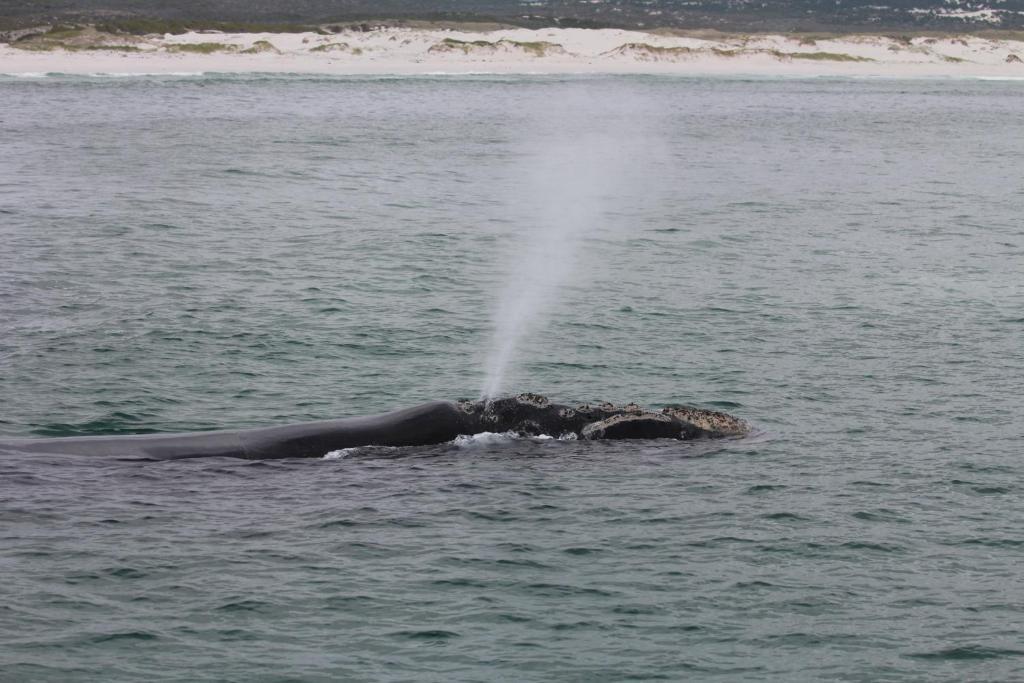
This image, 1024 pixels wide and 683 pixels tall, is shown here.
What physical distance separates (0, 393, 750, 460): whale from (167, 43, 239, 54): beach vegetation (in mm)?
105900

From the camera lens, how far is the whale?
18297 millimetres

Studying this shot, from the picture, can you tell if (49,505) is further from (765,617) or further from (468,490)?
(765,617)

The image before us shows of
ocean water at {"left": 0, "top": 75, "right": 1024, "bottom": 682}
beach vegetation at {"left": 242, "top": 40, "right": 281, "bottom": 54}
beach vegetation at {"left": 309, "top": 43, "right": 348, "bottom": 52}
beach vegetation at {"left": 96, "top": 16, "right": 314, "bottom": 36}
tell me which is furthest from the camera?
beach vegetation at {"left": 309, "top": 43, "right": 348, "bottom": 52}

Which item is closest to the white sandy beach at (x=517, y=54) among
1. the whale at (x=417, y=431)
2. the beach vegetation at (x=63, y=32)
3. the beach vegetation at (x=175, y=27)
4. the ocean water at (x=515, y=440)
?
the beach vegetation at (x=63, y=32)

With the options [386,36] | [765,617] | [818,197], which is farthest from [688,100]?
[765,617]

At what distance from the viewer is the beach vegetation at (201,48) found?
120 m

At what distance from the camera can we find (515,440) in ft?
62.4

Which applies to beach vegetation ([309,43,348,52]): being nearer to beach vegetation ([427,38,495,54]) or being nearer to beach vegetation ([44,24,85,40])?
beach vegetation ([427,38,495,54])

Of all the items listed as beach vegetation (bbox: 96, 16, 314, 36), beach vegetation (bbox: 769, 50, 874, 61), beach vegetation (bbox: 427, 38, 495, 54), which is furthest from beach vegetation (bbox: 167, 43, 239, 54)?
beach vegetation (bbox: 769, 50, 874, 61)

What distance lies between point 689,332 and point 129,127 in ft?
168

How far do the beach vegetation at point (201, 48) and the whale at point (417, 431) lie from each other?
106m

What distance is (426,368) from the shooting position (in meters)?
24.6

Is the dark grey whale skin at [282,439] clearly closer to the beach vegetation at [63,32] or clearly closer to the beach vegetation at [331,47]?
the beach vegetation at [63,32]

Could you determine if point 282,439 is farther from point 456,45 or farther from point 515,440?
point 456,45
